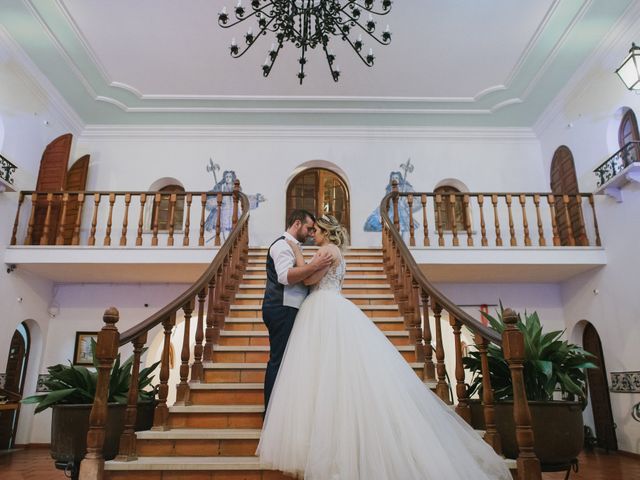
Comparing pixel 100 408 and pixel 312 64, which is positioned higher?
pixel 312 64

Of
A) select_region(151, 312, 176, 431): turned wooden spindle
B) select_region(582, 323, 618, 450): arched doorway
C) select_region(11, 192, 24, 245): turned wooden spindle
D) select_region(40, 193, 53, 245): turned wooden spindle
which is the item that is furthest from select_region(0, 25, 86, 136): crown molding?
select_region(582, 323, 618, 450): arched doorway

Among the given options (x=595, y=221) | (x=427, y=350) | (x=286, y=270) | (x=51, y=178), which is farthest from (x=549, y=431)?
(x=51, y=178)

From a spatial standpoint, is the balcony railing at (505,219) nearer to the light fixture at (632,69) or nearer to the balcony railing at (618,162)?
the balcony railing at (618,162)

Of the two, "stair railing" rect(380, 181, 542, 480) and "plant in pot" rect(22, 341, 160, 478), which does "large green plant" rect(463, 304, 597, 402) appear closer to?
"stair railing" rect(380, 181, 542, 480)

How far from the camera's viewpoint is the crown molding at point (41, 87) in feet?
24.1

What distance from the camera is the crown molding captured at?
7.35 metres

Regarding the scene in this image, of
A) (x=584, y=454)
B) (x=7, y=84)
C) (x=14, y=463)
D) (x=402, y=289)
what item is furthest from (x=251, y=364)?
(x=7, y=84)

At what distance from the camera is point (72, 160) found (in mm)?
9703

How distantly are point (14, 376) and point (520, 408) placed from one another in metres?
8.11

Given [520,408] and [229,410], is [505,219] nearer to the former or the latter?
[520,408]

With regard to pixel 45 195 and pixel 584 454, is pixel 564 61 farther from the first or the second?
pixel 45 195

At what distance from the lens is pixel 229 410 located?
3.68m

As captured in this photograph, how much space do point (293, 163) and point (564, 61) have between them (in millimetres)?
5253

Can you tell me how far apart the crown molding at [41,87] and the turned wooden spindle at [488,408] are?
794cm
